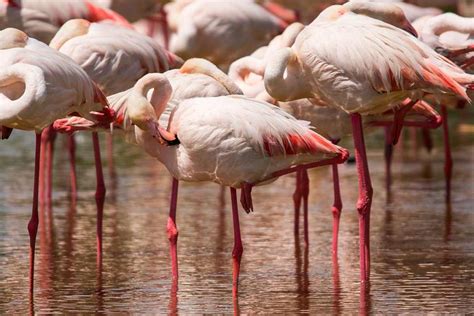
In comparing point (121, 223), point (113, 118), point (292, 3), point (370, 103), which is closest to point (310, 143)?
point (370, 103)

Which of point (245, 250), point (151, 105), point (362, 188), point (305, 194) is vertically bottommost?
point (245, 250)

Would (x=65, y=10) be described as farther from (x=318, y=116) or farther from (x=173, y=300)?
(x=173, y=300)

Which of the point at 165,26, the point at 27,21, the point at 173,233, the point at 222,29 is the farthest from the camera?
the point at 165,26

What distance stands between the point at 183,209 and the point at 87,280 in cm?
305

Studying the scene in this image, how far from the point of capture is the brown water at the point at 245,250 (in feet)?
24.3

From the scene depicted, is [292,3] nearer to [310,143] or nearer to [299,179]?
[299,179]

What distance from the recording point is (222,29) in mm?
13297

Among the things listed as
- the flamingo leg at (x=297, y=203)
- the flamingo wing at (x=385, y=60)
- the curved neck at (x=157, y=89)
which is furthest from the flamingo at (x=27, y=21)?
the flamingo wing at (x=385, y=60)

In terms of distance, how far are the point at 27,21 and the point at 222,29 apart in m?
→ 2.37

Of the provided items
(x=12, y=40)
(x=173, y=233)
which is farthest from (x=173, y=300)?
(x=12, y=40)

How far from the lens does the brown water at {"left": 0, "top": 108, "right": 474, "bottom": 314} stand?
24.3 feet

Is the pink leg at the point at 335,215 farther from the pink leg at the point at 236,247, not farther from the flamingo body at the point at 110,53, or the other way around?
the flamingo body at the point at 110,53

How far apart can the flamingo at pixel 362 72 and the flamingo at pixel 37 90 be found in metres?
1.07

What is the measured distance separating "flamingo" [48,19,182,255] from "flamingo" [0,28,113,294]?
1208mm
